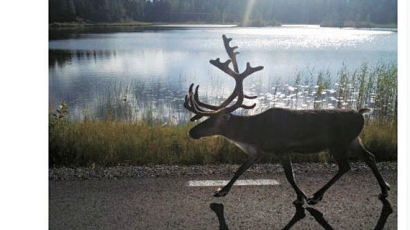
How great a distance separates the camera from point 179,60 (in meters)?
4.04

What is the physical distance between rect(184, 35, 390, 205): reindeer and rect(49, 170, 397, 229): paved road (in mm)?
138

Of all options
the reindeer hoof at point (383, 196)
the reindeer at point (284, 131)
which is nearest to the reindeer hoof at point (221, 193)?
the reindeer at point (284, 131)

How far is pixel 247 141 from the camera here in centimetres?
323

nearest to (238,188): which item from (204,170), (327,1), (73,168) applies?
(204,170)

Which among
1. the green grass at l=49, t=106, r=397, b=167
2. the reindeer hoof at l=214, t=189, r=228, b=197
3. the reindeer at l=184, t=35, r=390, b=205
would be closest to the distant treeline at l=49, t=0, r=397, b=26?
the reindeer at l=184, t=35, r=390, b=205

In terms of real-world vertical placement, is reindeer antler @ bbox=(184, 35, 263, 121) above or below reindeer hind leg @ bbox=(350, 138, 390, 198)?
above

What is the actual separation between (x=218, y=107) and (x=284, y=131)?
566 mm

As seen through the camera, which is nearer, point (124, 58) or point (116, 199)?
point (116, 199)

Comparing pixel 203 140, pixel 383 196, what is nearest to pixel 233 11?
pixel 203 140

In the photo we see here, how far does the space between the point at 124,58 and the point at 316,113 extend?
6.37 ft

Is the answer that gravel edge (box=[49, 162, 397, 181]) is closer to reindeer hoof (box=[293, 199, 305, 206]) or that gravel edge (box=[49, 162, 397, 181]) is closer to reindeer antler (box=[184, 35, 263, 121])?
reindeer hoof (box=[293, 199, 305, 206])

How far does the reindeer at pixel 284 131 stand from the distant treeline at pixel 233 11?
85 cm

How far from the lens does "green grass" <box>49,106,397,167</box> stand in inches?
154

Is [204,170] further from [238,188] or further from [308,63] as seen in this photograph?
[308,63]
